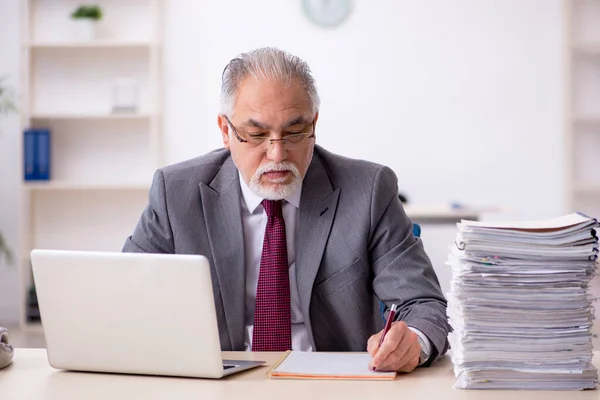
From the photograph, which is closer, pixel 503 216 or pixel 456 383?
pixel 456 383

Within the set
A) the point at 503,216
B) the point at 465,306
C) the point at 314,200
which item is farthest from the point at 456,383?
the point at 503,216

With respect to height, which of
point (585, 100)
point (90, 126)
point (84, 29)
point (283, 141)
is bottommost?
point (283, 141)

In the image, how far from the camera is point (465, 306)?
148cm

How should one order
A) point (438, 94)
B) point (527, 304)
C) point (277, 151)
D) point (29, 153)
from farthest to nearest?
point (438, 94) < point (29, 153) < point (277, 151) < point (527, 304)

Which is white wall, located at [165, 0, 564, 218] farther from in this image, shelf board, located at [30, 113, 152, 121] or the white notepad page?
the white notepad page

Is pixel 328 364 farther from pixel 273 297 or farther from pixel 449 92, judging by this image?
pixel 449 92

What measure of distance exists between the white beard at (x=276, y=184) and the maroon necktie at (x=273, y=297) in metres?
0.09

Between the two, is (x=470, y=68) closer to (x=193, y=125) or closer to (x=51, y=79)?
(x=193, y=125)

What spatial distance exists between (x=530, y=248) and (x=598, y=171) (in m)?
4.51

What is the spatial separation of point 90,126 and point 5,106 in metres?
0.56

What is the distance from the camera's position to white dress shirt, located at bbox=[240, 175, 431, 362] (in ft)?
6.97

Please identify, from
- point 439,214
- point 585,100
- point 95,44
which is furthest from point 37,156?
point 585,100

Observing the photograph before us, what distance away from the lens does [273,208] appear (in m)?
2.15

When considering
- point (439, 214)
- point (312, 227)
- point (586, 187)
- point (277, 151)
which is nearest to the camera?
point (277, 151)
